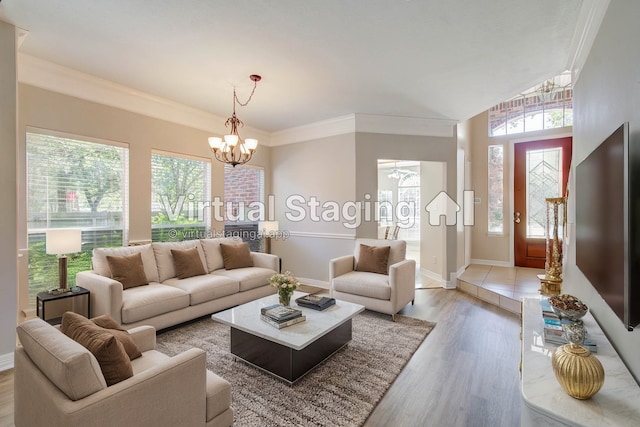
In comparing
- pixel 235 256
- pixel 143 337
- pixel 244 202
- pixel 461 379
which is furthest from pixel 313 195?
pixel 143 337

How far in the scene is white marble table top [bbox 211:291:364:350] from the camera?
7.30ft

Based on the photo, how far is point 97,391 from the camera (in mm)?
1216

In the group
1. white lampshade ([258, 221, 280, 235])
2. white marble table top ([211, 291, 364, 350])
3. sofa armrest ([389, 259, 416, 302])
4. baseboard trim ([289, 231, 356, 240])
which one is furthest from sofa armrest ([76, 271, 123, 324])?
baseboard trim ([289, 231, 356, 240])

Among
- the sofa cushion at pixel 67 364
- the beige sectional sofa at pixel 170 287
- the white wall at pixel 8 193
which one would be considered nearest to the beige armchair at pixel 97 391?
the sofa cushion at pixel 67 364

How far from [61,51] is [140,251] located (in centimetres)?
216

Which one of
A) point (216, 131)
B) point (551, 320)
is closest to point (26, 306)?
point (216, 131)

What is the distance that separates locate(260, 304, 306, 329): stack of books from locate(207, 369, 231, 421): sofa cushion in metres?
0.78

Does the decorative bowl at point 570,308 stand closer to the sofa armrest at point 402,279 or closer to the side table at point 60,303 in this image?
the sofa armrest at point 402,279

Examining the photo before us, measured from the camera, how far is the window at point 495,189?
5910 mm

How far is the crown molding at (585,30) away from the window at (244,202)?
4.50 meters

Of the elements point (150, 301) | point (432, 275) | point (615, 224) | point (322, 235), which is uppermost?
point (615, 224)

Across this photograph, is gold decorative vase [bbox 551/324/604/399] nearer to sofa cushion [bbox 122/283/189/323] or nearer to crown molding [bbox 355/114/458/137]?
sofa cushion [bbox 122/283/189/323]

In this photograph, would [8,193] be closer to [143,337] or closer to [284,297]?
[143,337]

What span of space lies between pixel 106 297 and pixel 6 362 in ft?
2.79
